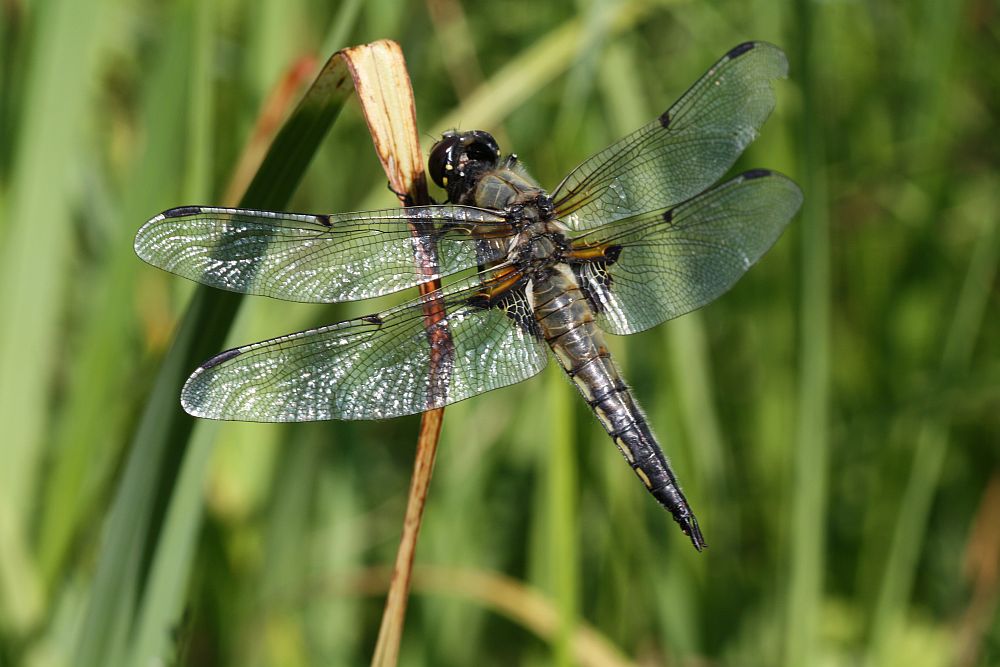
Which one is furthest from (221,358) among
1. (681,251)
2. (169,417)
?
(681,251)

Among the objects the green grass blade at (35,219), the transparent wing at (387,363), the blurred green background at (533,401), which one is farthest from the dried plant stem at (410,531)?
the green grass blade at (35,219)

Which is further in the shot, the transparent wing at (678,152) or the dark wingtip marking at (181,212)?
the transparent wing at (678,152)

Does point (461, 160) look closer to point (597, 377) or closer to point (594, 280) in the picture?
point (594, 280)

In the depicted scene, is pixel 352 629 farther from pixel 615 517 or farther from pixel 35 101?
pixel 35 101

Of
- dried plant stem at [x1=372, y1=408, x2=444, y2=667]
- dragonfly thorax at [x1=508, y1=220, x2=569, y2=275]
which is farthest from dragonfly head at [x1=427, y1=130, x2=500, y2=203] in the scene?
dried plant stem at [x1=372, y1=408, x2=444, y2=667]

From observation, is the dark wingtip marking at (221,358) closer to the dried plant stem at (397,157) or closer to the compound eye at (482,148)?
the dried plant stem at (397,157)

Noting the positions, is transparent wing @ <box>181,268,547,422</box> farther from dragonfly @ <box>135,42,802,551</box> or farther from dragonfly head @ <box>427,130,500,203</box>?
dragonfly head @ <box>427,130,500,203</box>

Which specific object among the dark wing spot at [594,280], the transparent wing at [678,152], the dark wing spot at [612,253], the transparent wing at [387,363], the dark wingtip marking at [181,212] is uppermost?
the transparent wing at [678,152]
